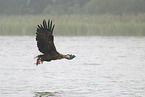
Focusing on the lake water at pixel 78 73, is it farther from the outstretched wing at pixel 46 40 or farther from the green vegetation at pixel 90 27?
the green vegetation at pixel 90 27

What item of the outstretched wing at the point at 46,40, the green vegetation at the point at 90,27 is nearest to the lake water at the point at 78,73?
the outstretched wing at the point at 46,40

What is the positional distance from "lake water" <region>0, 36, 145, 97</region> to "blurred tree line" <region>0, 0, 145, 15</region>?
60.8ft

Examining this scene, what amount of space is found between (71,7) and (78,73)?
30689mm

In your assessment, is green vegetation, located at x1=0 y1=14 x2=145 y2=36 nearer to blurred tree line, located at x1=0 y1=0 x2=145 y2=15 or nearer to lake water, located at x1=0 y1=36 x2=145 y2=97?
lake water, located at x1=0 y1=36 x2=145 y2=97

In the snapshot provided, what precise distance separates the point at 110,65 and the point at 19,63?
3.13 metres

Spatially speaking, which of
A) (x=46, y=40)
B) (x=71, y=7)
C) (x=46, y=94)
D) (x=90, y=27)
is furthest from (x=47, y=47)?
(x=71, y=7)

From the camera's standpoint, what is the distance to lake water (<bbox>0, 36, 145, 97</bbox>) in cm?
1093

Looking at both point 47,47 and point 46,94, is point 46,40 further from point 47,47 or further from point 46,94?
point 46,94

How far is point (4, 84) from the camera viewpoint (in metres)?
11.7

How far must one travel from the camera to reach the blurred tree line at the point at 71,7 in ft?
137

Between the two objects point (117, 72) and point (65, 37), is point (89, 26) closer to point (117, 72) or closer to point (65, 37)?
point (65, 37)

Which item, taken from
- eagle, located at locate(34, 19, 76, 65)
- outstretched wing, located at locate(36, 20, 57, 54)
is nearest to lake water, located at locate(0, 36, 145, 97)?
eagle, located at locate(34, 19, 76, 65)

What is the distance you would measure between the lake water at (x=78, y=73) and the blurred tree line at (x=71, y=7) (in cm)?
1853

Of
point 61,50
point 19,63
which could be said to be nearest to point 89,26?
point 61,50
